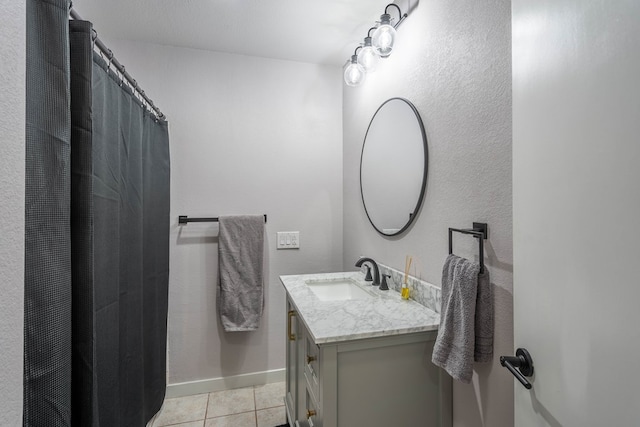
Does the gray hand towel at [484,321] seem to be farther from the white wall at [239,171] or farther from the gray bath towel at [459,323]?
the white wall at [239,171]

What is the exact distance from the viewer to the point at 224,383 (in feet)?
7.12

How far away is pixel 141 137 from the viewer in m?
1.56

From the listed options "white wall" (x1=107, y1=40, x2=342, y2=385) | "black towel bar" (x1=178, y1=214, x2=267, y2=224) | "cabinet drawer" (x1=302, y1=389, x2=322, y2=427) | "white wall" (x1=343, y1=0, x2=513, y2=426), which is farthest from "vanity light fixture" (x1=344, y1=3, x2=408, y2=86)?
"cabinet drawer" (x1=302, y1=389, x2=322, y2=427)

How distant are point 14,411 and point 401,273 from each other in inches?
55.8

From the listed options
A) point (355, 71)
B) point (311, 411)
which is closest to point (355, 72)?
point (355, 71)

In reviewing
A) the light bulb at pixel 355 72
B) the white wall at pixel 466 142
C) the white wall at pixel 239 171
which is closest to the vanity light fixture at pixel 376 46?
the light bulb at pixel 355 72

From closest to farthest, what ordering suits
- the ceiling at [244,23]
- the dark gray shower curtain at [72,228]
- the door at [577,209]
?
1. the door at [577,209]
2. the dark gray shower curtain at [72,228]
3. the ceiling at [244,23]

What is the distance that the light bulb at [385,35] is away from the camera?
137cm

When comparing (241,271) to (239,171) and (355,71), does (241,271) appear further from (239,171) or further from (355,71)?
(355,71)

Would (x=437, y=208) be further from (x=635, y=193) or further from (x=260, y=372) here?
(x=260, y=372)

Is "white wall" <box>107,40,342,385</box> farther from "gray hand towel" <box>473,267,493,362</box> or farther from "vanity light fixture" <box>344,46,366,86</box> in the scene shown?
"gray hand towel" <box>473,267,493,362</box>

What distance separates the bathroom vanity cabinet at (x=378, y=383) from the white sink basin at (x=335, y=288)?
0.56 meters

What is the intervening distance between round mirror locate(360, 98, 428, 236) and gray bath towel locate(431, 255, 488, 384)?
0.48 m

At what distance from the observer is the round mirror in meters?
1.43
